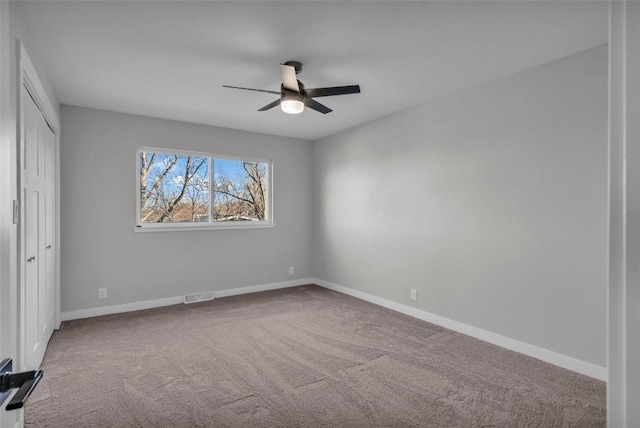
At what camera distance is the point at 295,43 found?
8.35ft

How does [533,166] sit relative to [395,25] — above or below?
below

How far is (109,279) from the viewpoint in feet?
13.6

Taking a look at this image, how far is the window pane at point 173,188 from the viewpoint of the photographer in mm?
4484

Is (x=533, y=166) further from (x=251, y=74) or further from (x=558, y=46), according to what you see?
(x=251, y=74)

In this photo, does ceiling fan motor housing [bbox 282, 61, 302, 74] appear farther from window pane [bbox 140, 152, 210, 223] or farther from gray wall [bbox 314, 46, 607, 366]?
window pane [bbox 140, 152, 210, 223]

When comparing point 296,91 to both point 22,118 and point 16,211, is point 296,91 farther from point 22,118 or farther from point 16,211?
point 16,211

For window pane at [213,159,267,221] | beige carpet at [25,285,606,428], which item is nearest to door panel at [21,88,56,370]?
beige carpet at [25,285,606,428]

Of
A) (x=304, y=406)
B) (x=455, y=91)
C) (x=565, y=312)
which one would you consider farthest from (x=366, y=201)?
(x=304, y=406)

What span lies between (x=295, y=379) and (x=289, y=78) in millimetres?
2336

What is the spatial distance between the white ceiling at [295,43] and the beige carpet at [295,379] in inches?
97.5

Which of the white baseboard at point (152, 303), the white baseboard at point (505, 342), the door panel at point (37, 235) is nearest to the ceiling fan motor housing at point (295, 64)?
the door panel at point (37, 235)

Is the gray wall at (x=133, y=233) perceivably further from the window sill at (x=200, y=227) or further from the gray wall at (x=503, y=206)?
the gray wall at (x=503, y=206)

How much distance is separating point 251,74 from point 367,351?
8.85 ft

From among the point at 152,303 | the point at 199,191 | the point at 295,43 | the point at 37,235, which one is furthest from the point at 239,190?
the point at 295,43
